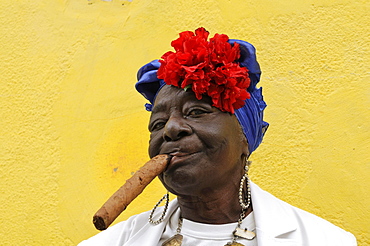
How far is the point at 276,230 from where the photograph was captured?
8.23 ft

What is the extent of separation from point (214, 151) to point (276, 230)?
0.45 m

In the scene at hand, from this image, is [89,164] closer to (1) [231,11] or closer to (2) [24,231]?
(2) [24,231]

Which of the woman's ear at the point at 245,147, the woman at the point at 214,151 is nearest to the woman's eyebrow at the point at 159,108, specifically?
the woman at the point at 214,151

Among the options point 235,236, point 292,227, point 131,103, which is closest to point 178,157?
point 235,236

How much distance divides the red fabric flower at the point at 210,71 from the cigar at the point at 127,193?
1.16ft

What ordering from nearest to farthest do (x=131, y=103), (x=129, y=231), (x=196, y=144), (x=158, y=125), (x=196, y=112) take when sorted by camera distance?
(x=196, y=144)
(x=196, y=112)
(x=158, y=125)
(x=129, y=231)
(x=131, y=103)

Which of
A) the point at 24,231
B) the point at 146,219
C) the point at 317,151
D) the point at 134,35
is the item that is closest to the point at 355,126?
the point at 317,151

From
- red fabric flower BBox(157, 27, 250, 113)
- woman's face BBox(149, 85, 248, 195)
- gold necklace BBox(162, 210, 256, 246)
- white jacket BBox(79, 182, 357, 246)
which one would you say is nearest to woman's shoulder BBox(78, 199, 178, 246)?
white jacket BBox(79, 182, 357, 246)

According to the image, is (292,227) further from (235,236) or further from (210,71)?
(210,71)

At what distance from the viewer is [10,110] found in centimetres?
404

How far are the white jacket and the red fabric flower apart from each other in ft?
1.60

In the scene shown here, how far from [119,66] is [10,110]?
844 mm

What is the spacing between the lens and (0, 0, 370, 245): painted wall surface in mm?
3416

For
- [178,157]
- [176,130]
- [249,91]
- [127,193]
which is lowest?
[127,193]
